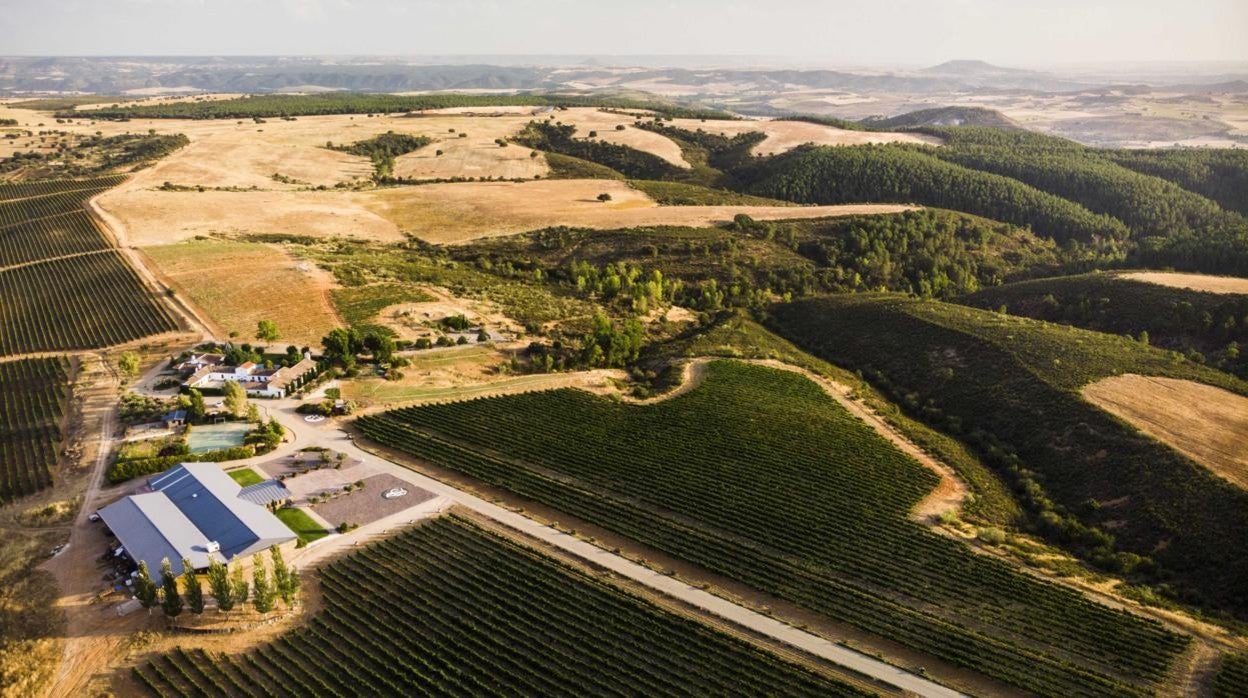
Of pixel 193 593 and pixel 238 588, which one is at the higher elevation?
pixel 238 588

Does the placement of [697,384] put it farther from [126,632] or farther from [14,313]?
[14,313]

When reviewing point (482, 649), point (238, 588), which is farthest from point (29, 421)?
point (482, 649)

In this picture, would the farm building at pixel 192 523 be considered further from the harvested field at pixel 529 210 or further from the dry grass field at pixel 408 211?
→ the harvested field at pixel 529 210

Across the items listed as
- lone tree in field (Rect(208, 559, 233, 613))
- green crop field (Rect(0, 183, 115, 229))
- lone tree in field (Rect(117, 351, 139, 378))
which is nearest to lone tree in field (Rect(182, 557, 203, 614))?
lone tree in field (Rect(208, 559, 233, 613))

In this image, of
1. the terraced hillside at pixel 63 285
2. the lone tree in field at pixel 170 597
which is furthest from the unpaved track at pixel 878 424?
the terraced hillside at pixel 63 285

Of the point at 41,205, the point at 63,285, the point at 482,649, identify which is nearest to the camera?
the point at 482,649

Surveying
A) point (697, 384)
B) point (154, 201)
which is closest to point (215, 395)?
point (697, 384)

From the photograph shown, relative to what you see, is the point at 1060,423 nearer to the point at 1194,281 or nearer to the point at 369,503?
the point at 1194,281
